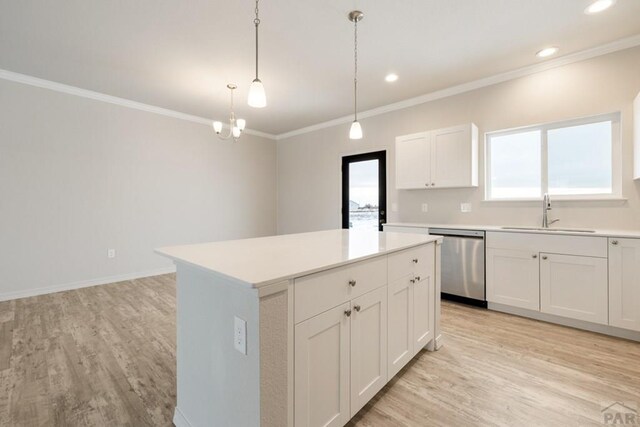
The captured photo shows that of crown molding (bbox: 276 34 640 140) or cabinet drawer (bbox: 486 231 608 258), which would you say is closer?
cabinet drawer (bbox: 486 231 608 258)

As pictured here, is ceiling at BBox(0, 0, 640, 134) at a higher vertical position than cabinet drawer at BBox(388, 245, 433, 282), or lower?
higher

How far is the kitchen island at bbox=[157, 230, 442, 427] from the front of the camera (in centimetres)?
107

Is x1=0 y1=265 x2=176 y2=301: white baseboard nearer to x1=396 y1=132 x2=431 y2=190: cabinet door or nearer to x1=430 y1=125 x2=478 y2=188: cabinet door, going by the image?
x1=396 y1=132 x2=431 y2=190: cabinet door

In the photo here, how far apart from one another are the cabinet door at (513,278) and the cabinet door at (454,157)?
0.98 meters

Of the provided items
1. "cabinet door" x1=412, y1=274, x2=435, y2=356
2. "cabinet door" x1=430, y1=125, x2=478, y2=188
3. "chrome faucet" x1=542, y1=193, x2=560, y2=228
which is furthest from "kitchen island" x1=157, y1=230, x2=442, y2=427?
"chrome faucet" x1=542, y1=193, x2=560, y2=228

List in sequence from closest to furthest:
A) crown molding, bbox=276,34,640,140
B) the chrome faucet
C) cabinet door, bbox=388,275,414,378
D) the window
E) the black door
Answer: cabinet door, bbox=388,275,414,378 → crown molding, bbox=276,34,640,140 → the window → the chrome faucet → the black door

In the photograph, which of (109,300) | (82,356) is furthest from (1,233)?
(82,356)

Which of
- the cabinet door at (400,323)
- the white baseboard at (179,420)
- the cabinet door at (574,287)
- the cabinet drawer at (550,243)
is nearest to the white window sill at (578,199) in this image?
the cabinet drawer at (550,243)

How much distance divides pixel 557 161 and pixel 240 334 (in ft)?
12.7

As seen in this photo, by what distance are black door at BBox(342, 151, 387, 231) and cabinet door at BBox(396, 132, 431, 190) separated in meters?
0.59

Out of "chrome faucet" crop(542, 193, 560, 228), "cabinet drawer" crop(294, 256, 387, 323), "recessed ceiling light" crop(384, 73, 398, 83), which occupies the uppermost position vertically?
"recessed ceiling light" crop(384, 73, 398, 83)

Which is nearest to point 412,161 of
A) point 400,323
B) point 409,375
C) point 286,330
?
point 400,323

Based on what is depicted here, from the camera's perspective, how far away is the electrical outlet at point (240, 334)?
42.6 inches

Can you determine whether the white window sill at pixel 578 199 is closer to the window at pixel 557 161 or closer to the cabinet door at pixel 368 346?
the window at pixel 557 161
